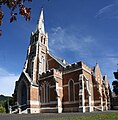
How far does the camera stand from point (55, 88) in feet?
110

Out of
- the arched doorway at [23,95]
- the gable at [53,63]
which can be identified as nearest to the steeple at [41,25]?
the gable at [53,63]

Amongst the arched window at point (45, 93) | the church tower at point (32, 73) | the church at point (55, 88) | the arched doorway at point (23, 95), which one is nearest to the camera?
the church at point (55, 88)

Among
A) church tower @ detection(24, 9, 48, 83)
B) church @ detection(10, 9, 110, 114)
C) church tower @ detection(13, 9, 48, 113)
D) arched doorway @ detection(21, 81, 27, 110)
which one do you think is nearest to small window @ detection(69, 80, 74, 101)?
church @ detection(10, 9, 110, 114)

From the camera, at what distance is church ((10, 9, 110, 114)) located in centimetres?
3234

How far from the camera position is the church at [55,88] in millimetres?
32344

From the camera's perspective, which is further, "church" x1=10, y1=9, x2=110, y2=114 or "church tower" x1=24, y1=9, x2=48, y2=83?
"church tower" x1=24, y1=9, x2=48, y2=83

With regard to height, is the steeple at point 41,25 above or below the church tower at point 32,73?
above

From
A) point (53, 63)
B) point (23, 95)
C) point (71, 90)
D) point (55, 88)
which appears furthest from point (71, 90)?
point (23, 95)

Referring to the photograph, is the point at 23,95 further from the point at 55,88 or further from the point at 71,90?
the point at 71,90

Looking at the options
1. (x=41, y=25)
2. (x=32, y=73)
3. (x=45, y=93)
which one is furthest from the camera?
(x=41, y=25)

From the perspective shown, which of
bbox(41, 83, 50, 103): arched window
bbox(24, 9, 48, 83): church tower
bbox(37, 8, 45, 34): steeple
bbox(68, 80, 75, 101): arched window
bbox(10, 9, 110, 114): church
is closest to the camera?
bbox(10, 9, 110, 114): church

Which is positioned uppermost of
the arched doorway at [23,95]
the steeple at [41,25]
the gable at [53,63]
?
the steeple at [41,25]

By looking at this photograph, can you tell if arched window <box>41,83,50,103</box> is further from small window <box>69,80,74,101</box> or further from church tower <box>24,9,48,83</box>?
small window <box>69,80,74,101</box>

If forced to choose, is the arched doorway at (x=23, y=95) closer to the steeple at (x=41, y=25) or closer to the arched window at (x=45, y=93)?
the arched window at (x=45, y=93)
